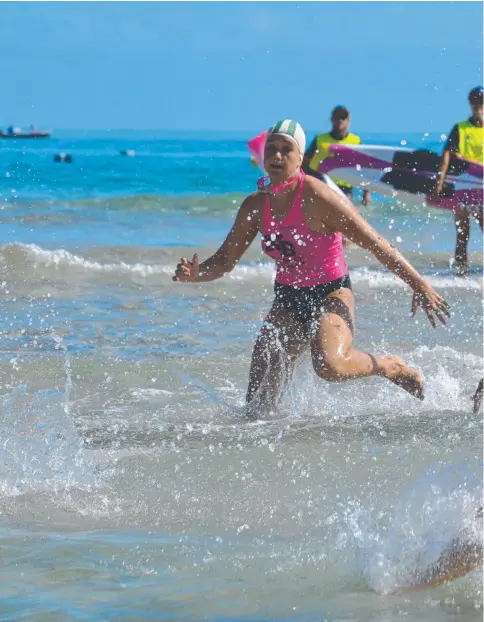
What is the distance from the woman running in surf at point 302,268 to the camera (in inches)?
197

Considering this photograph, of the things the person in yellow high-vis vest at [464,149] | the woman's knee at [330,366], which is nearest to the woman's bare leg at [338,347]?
the woman's knee at [330,366]

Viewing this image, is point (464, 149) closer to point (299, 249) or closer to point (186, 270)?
point (299, 249)

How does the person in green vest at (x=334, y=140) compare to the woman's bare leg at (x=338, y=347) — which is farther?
the person in green vest at (x=334, y=140)

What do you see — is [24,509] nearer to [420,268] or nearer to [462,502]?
[462,502]

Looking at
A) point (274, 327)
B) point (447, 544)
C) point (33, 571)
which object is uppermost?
point (274, 327)

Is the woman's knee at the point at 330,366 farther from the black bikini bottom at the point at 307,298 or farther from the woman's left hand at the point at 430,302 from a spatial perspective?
the woman's left hand at the point at 430,302

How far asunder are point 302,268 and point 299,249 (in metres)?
0.12

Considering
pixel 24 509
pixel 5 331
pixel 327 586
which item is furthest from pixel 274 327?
Result: pixel 5 331

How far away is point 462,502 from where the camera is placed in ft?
11.2

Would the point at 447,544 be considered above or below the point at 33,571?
above

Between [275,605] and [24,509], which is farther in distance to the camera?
[24,509]

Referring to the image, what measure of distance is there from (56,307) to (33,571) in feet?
18.9

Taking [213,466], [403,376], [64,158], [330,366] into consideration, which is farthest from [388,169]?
[64,158]

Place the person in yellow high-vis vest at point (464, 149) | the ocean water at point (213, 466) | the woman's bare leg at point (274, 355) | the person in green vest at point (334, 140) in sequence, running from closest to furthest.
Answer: the ocean water at point (213, 466) → the woman's bare leg at point (274, 355) → the person in yellow high-vis vest at point (464, 149) → the person in green vest at point (334, 140)
